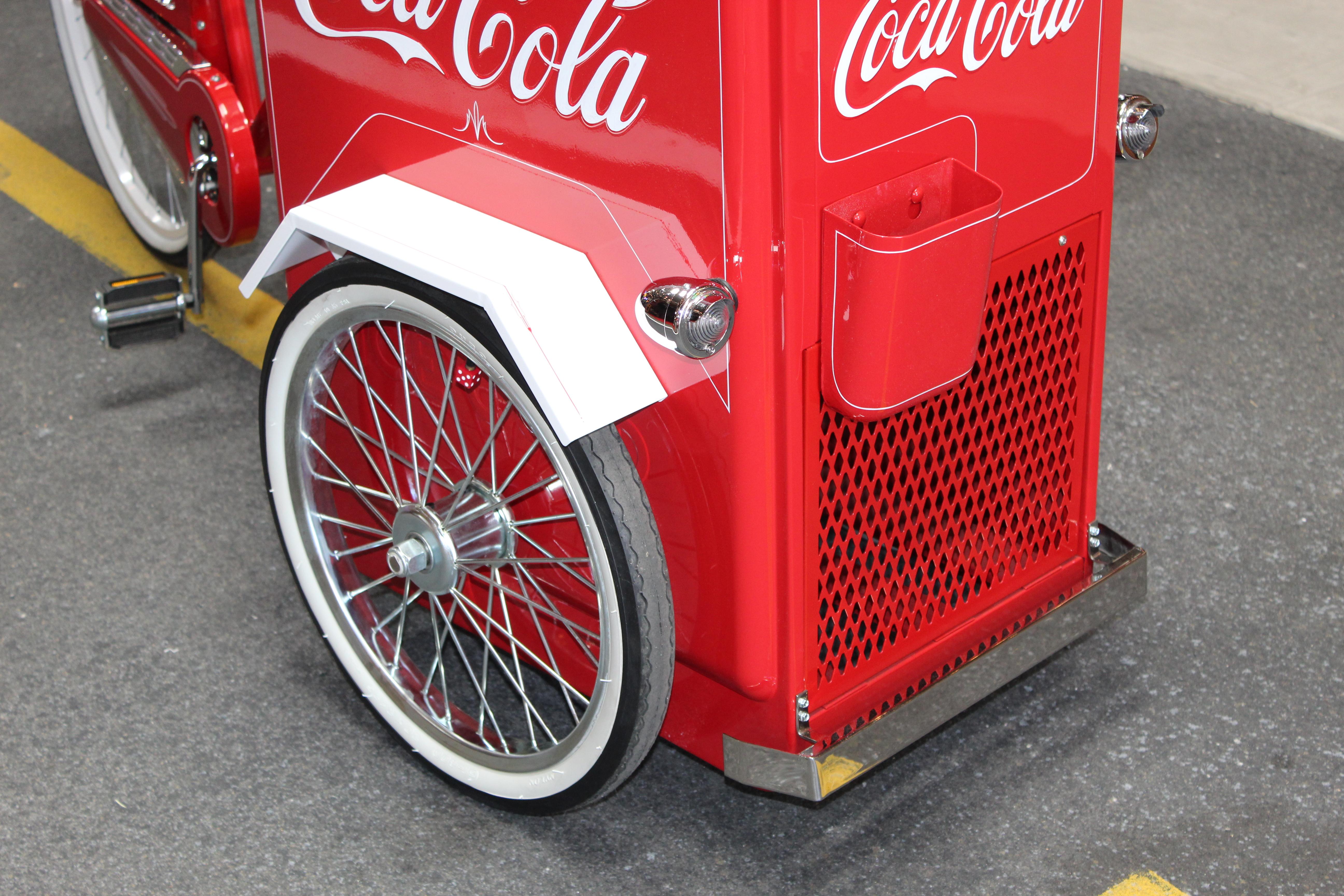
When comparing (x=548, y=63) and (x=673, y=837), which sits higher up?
(x=548, y=63)

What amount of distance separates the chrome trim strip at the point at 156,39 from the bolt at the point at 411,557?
1452 mm

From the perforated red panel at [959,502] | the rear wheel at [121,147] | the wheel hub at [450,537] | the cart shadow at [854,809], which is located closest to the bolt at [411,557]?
the wheel hub at [450,537]

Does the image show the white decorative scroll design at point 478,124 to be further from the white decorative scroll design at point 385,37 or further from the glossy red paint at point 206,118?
the glossy red paint at point 206,118

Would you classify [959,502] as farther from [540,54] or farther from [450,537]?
[540,54]

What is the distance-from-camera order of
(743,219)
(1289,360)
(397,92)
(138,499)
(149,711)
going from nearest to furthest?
(743,219)
(397,92)
(149,711)
(138,499)
(1289,360)

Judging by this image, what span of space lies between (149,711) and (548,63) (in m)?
1.43

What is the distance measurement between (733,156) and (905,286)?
265 mm

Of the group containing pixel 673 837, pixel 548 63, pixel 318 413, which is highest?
pixel 548 63

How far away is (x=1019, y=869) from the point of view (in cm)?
234

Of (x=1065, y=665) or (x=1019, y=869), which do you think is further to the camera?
(x=1065, y=665)

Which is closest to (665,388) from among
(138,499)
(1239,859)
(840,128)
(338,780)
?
(840,128)

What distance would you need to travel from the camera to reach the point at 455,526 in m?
2.27

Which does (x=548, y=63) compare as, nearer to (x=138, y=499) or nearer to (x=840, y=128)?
(x=840, y=128)

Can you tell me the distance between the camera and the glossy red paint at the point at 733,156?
184cm
